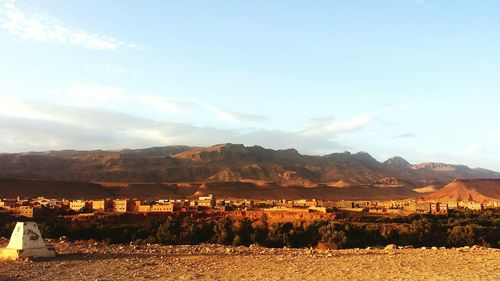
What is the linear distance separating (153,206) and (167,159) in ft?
306

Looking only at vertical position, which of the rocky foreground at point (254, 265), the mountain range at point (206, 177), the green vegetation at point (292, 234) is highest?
the mountain range at point (206, 177)

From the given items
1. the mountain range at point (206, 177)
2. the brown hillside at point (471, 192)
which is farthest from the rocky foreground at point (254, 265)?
the brown hillside at point (471, 192)

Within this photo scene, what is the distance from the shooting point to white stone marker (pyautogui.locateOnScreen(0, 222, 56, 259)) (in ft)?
54.1

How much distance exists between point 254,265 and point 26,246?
7589 millimetres

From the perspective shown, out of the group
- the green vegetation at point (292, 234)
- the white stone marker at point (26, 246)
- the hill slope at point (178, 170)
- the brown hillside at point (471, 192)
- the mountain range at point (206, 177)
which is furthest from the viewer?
the hill slope at point (178, 170)

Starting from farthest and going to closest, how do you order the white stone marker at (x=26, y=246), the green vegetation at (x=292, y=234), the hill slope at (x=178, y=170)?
the hill slope at (x=178, y=170) → the green vegetation at (x=292, y=234) → the white stone marker at (x=26, y=246)

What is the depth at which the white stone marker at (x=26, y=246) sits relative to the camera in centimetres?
1650

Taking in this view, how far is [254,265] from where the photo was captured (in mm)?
15031

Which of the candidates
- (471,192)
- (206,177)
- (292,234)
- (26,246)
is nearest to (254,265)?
(26,246)

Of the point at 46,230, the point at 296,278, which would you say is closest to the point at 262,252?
the point at 296,278

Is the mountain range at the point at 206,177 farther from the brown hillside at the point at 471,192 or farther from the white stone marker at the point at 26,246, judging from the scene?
the white stone marker at the point at 26,246

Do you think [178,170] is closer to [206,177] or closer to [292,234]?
[206,177]

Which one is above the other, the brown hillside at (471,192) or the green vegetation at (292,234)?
the brown hillside at (471,192)

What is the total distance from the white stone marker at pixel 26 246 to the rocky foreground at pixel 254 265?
55 centimetres
